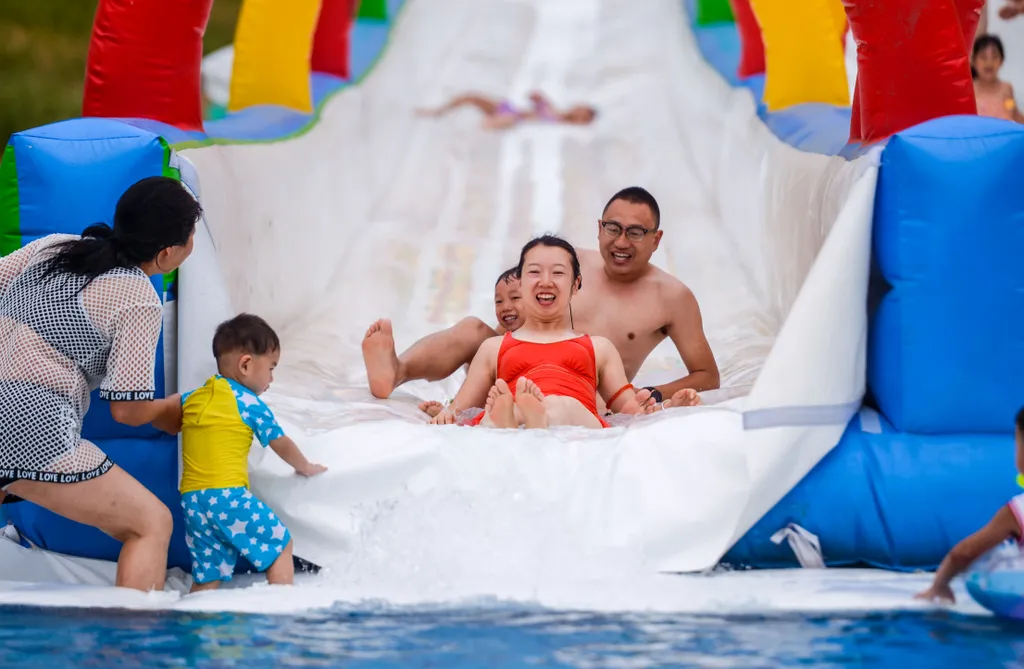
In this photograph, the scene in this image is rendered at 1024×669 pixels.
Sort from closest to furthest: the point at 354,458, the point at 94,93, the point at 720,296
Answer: the point at 354,458 < the point at 94,93 < the point at 720,296

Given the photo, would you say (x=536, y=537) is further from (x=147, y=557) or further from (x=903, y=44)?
(x=903, y=44)

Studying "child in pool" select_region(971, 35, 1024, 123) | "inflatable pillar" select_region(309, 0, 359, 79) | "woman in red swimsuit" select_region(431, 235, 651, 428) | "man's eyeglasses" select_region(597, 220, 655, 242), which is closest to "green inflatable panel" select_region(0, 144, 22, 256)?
"woman in red swimsuit" select_region(431, 235, 651, 428)

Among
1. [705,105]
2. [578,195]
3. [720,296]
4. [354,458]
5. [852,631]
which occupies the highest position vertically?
[705,105]

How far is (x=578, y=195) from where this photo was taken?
14.0 ft

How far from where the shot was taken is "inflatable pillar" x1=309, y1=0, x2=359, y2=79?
4629 millimetres

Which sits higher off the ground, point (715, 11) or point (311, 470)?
point (715, 11)

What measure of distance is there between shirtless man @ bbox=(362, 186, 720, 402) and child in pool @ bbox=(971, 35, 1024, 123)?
8.97 feet

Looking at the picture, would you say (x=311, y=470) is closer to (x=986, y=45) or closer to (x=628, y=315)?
(x=628, y=315)

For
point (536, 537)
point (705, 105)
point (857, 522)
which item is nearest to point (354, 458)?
point (536, 537)

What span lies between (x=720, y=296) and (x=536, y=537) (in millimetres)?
1704

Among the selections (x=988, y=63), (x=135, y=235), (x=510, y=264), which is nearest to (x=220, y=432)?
(x=135, y=235)

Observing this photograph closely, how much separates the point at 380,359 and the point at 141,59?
0.86 meters

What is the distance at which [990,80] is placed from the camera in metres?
5.14

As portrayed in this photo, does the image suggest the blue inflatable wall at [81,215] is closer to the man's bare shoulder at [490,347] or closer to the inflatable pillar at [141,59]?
the inflatable pillar at [141,59]
